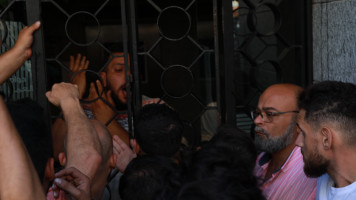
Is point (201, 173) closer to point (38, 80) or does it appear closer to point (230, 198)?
point (230, 198)

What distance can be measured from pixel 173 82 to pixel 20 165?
162 inches

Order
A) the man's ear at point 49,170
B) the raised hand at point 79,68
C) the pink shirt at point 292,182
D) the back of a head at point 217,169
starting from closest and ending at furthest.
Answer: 1. the back of a head at point 217,169
2. the man's ear at point 49,170
3. the pink shirt at point 292,182
4. the raised hand at point 79,68

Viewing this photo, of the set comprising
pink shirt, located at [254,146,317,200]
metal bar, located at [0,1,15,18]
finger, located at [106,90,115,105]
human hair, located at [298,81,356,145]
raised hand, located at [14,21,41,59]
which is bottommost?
pink shirt, located at [254,146,317,200]

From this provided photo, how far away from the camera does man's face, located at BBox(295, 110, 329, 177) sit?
163 centimetres

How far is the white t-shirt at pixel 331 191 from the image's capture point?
5.03ft

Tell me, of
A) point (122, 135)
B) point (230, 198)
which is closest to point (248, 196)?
point (230, 198)

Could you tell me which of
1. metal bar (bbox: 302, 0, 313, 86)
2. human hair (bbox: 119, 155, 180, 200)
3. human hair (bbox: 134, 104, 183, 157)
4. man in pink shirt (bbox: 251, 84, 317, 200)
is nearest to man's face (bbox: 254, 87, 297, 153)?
man in pink shirt (bbox: 251, 84, 317, 200)

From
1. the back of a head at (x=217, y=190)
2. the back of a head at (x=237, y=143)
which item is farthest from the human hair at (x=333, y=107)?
the back of a head at (x=217, y=190)

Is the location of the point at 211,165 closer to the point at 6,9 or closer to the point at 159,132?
the point at 159,132

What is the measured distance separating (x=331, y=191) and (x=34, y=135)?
4.00 ft

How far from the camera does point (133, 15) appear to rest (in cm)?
279

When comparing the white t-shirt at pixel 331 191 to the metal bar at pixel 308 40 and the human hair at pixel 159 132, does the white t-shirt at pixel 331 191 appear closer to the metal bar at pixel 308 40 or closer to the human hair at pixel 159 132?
the human hair at pixel 159 132

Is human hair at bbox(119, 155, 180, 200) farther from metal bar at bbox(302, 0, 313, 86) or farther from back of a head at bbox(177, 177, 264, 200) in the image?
metal bar at bbox(302, 0, 313, 86)

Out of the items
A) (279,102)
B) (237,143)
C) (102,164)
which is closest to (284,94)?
(279,102)
